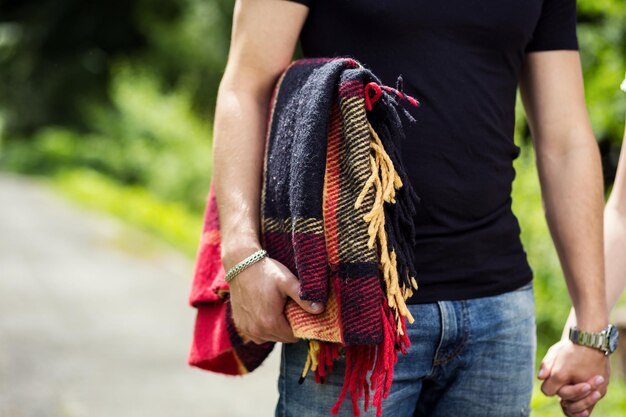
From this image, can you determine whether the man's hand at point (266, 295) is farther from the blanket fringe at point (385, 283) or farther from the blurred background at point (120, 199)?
the blurred background at point (120, 199)

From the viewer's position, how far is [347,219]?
5.16ft

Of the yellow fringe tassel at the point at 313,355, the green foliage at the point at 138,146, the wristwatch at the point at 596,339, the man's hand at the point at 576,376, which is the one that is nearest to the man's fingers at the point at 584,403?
the man's hand at the point at 576,376

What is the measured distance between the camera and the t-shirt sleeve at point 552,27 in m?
2.08

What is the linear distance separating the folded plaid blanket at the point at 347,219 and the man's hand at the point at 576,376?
0.54 meters

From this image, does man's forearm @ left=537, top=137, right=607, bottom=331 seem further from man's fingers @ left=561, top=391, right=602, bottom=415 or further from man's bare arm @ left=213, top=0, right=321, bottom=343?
man's bare arm @ left=213, top=0, right=321, bottom=343

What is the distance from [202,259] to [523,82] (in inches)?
37.7

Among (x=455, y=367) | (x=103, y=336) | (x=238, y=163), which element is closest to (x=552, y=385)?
(x=455, y=367)

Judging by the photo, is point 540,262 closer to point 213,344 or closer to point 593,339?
point 593,339

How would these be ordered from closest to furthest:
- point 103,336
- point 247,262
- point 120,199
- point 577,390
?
1. point 247,262
2. point 577,390
3. point 103,336
4. point 120,199

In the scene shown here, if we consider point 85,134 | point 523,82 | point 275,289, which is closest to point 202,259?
point 275,289

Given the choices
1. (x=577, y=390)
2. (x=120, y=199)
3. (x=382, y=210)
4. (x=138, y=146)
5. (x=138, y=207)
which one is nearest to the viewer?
(x=382, y=210)

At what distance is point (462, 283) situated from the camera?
1874 millimetres

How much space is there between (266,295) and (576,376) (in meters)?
0.84

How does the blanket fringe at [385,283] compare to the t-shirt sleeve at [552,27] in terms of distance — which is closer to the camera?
the blanket fringe at [385,283]
